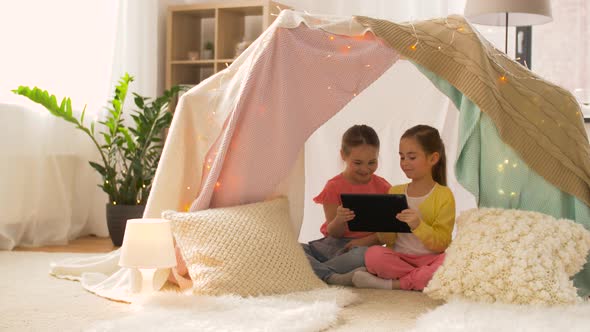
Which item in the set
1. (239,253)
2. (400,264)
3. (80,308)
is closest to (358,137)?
(400,264)

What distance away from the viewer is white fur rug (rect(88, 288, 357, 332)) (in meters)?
1.96

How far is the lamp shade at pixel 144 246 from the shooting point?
2.24m

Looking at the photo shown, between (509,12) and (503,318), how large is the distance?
2.08 meters

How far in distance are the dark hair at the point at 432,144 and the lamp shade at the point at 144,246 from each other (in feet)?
3.24

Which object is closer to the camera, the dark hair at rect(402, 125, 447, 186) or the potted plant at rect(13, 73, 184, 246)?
the dark hair at rect(402, 125, 447, 186)

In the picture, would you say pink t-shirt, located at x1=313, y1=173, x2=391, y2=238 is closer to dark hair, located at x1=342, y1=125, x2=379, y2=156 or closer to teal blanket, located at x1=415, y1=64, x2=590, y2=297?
dark hair, located at x1=342, y1=125, x2=379, y2=156

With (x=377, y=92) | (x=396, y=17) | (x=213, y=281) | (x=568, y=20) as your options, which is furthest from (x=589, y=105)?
(x=213, y=281)

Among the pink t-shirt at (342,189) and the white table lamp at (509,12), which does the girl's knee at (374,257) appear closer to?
the pink t-shirt at (342,189)

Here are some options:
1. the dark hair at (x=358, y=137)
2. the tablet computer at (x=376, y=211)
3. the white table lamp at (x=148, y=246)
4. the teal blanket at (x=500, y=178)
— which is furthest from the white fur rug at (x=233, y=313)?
the dark hair at (x=358, y=137)

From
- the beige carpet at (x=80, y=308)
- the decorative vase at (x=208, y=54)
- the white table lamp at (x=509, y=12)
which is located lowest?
the beige carpet at (x=80, y=308)

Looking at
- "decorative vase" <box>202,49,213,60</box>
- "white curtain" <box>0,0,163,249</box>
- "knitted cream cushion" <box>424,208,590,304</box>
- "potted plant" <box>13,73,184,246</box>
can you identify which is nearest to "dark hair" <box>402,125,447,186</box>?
"knitted cream cushion" <box>424,208,590,304</box>

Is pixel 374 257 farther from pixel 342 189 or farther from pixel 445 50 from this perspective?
pixel 445 50

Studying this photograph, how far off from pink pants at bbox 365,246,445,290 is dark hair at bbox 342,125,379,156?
44 cm

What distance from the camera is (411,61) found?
2.56m
